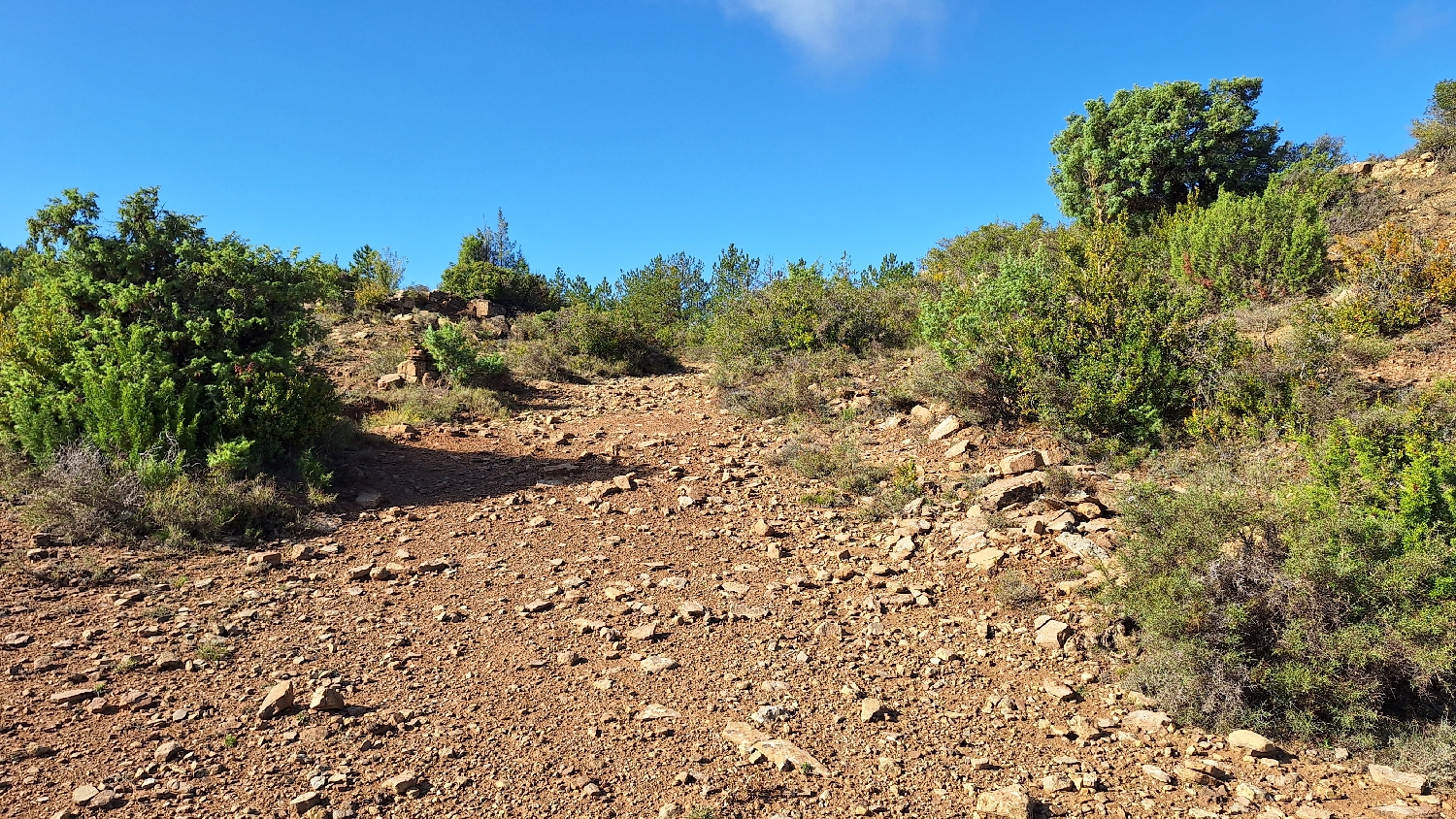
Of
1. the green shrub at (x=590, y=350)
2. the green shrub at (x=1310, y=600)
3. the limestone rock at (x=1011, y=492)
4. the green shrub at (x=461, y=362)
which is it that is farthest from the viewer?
the green shrub at (x=590, y=350)

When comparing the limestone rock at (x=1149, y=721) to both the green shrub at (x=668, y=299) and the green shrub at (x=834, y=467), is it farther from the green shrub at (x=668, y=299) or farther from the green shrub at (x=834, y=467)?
the green shrub at (x=668, y=299)

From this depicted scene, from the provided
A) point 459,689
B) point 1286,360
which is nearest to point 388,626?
point 459,689

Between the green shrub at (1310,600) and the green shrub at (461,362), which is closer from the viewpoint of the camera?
the green shrub at (1310,600)

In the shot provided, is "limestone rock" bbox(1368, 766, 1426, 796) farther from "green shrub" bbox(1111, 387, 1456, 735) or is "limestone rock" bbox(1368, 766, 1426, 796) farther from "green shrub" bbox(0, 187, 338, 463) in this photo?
"green shrub" bbox(0, 187, 338, 463)

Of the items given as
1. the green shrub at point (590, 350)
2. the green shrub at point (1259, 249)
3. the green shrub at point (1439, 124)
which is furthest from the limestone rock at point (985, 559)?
the green shrub at point (1439, 124)

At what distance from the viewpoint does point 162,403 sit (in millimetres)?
6727

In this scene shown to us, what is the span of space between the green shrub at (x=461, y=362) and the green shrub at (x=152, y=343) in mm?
4198

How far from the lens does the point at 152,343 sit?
699 cm

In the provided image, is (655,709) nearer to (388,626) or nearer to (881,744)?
(881,744)

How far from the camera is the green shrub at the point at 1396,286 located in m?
8.07

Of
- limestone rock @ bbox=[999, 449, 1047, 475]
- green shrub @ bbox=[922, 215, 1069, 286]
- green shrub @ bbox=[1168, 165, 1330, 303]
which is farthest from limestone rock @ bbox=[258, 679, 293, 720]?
green shrub @ bbox=[922, 215, 1069, 286]

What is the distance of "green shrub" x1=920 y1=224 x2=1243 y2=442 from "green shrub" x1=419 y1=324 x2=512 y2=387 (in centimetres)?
732

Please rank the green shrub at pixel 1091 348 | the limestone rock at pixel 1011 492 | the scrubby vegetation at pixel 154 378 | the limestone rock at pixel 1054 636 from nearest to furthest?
the limestone rock at pixel 1054 636 → the scrubby vegetation at pixel 154 378 → the limestone rock at pixel 1011 492 → the green shrub at pixel 1091 348

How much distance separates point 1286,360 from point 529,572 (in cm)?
728
